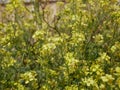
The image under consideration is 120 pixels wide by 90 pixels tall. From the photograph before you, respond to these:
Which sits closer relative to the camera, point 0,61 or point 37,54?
point 0,61

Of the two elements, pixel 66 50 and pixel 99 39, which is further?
pixel 99 39

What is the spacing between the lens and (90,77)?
8.22ft

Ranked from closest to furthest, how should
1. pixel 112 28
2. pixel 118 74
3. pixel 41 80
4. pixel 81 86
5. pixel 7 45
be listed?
pixel 118 74 → pixel 81 86 → pixel 41 80 → pixel 7 45 → pixel 112 28

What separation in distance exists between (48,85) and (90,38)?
29.2 inches

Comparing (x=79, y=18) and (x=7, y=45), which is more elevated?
(x=79, y=18)

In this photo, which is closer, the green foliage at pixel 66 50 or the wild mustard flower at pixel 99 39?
the green foliage at pixel 66 50

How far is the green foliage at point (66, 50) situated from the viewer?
8.45 feet

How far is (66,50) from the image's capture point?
113 inches

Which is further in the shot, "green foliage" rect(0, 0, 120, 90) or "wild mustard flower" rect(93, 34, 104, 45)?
"wild mustard flower" rect(93, 34, 104, 45)

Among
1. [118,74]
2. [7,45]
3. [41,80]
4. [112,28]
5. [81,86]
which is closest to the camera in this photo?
[118,74]

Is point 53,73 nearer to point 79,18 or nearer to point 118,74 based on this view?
point 118,74

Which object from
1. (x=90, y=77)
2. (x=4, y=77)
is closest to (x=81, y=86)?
(x=90, y=77)

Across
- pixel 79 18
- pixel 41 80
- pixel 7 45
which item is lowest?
pixel 41 80

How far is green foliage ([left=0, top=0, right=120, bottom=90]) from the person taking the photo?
258 cm
